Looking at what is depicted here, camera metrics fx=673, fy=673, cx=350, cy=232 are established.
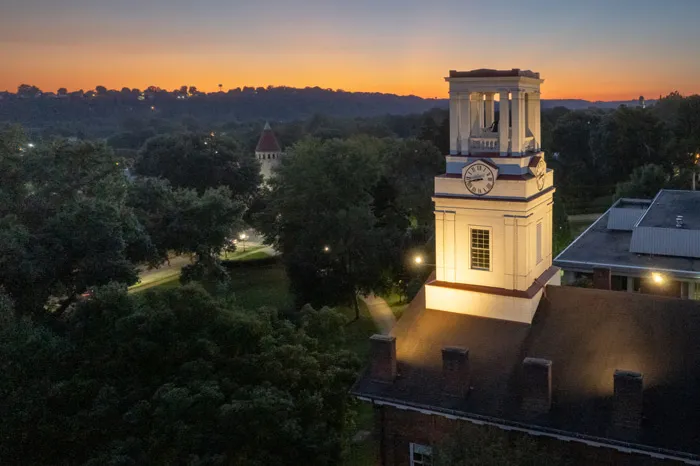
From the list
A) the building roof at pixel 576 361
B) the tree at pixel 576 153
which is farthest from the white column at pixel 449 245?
the tree at pixel 576 153

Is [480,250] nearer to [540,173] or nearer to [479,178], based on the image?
[479,178]

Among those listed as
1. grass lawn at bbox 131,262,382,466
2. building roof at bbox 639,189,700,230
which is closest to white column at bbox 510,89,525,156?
grass lawn at bbox 131,262,382,466

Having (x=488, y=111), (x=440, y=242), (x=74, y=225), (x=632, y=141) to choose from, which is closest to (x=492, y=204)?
(x=440, y=242)

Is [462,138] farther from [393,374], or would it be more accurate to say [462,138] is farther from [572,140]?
[572,140]

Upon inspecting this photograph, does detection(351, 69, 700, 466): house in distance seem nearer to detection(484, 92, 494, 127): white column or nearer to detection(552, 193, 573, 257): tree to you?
detection(484, 92, 494, 127): white column

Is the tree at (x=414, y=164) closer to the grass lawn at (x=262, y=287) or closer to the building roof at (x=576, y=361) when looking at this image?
the grass lawn at (x=262, y=287)

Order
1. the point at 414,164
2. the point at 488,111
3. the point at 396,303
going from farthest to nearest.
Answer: the point at 414,164, the point at 396,303, the point at 488,111
